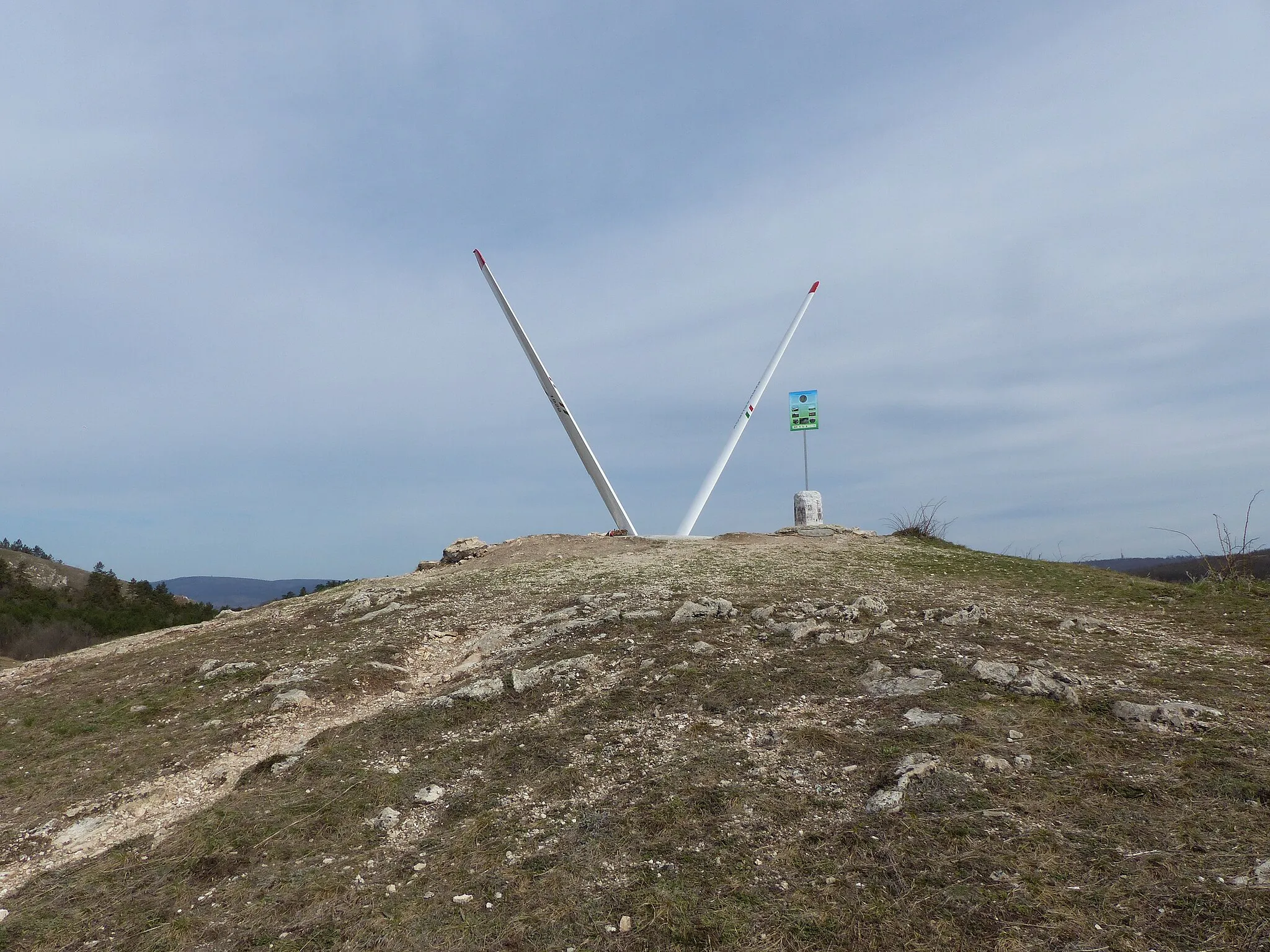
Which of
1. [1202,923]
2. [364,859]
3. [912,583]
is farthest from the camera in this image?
[912,583]

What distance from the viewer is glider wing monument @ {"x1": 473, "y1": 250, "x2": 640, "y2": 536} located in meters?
23.3

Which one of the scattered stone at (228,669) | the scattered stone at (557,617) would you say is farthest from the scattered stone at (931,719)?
the scattered stone at (228,669)

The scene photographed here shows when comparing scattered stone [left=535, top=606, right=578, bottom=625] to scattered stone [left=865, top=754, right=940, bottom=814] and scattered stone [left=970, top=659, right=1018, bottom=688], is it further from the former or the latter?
scattered stone [left=865, top=754, right=940, bottom=814]

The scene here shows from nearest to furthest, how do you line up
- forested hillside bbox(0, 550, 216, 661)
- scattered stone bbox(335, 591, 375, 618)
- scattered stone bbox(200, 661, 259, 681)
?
scattered stone bbox(200, 661, 259, 681) → scattered stone bbox(335, 591, 375, 618) → forested hillside bbox(0, 550, 216, 661)

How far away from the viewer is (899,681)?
838 centimetres

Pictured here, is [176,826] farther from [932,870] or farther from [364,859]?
[932,870]

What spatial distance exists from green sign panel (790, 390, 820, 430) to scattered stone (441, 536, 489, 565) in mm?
10239

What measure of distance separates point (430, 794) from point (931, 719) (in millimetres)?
4863

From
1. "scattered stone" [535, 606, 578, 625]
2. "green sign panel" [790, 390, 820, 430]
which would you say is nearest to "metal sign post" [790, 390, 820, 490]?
"green sign panel" [790, 390, 820, 430]

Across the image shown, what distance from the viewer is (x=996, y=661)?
870 cm

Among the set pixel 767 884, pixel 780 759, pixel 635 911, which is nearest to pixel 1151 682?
pixel 780 759

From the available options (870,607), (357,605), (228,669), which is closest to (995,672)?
(870,607)

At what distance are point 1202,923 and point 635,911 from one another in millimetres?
3342

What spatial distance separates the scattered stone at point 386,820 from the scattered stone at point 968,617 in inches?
304
